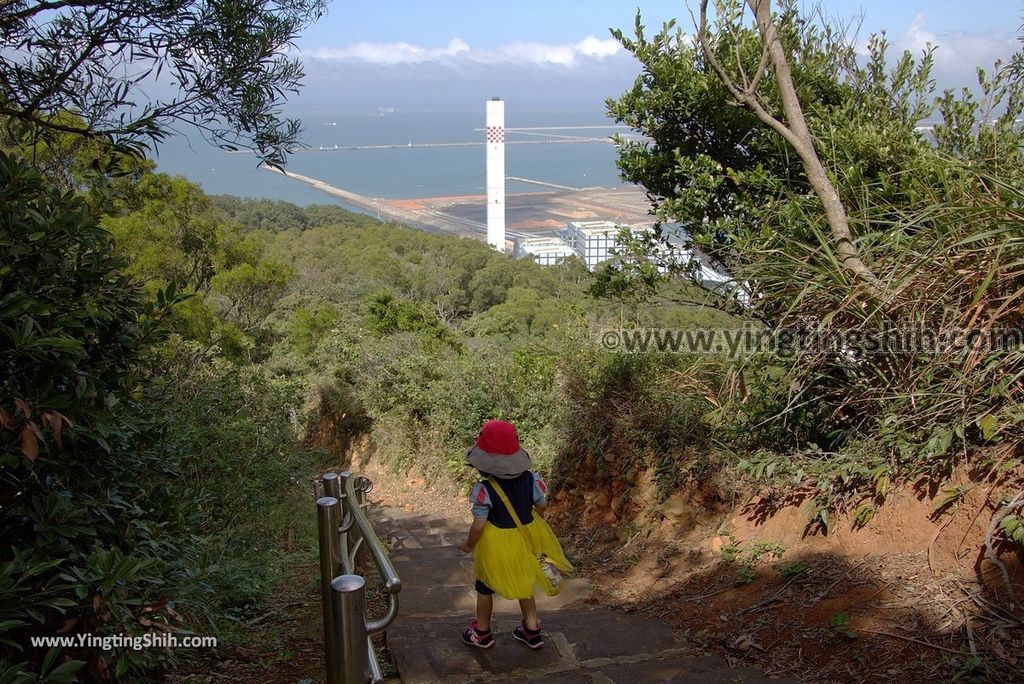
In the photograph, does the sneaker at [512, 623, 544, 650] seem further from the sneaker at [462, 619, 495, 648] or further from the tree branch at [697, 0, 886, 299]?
the tree branch at [697, 0, 886, 299]

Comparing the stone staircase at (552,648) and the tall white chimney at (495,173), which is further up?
the tall white chimney at (495,173)

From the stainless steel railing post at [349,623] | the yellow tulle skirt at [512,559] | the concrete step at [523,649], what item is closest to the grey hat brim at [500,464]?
the yellow tulle skirt at [512,559]

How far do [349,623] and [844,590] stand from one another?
9.26ft

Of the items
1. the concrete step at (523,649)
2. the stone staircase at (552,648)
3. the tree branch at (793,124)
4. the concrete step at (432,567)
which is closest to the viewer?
the stone staircase at (552,648)

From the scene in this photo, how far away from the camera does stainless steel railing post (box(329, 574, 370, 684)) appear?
2.02 metres

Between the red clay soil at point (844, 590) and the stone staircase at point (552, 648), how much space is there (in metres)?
0.18

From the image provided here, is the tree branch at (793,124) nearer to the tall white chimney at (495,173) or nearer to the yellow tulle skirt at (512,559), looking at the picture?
the yellow tulle skirt at (512,559)

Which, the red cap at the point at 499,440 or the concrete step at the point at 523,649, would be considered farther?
the red cap at the point at 499,440

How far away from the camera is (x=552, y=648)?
161 inches

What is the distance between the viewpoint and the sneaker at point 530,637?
13.3ft

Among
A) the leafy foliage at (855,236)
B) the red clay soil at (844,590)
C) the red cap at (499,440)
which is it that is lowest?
the red clay soil at (844,590)

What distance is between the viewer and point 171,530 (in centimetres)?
312

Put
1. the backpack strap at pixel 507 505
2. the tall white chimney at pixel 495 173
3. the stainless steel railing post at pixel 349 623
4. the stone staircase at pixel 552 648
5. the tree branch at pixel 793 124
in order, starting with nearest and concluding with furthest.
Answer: the stainless steel railing post at pixel 349 623
the stone staircase at pixel 552 648
the backpack strap at pixel 507 505
the tree branch at pixel 793 124
the tall white chimney at pixel 495 173

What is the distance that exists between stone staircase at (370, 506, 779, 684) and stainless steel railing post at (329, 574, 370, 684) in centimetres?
166
